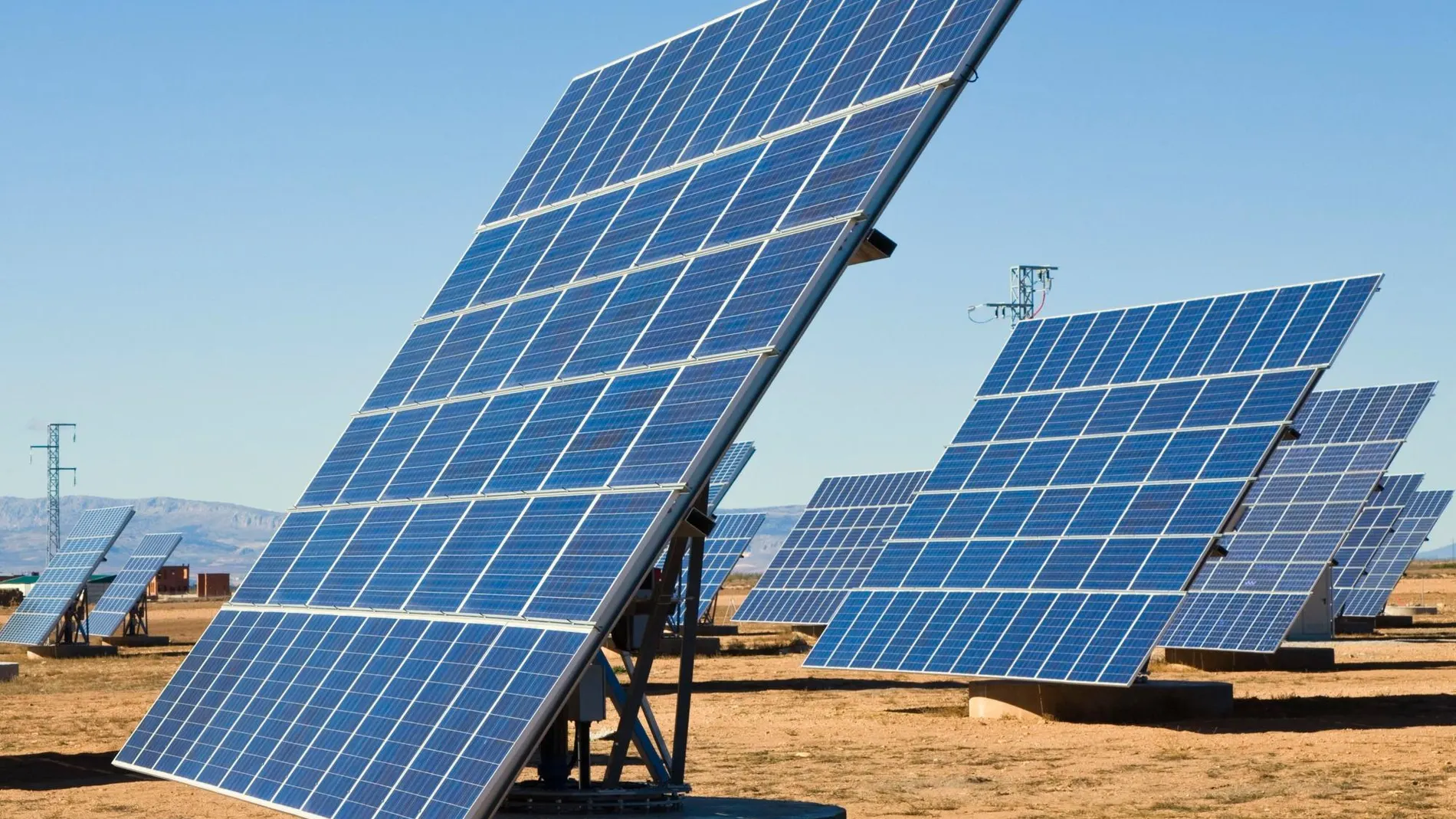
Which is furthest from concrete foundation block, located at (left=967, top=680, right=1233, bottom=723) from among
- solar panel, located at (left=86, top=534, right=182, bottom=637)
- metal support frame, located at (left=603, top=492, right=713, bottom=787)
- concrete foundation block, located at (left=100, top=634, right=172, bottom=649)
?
concrete foundation block, located at (left=100, top=634, right=172, bottom=649)

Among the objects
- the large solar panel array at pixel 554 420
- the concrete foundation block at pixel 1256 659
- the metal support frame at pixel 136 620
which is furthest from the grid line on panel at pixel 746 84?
the metal support frame at pixel 136 620

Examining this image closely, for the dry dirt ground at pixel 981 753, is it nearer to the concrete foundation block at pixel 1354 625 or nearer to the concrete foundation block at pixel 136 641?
the concrete foundation block at pixel 136 641

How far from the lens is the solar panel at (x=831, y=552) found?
51.5m

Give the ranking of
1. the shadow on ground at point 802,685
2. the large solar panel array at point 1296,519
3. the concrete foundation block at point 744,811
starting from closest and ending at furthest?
1. the concrete foundation block at point 744,811
2. the shadow on ground at point 802,685
3. the large solar panel array at point 1296,519

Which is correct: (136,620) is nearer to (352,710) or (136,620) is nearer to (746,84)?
(746,84)

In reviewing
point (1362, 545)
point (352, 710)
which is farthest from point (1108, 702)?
point (1362, 545)

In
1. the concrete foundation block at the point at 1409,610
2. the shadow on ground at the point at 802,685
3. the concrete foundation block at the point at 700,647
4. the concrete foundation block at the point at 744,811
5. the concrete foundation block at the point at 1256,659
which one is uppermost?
the concrete foundation block at the point at 1409,610

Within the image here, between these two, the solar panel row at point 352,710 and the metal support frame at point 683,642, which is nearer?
the solar panel row at point 352,710

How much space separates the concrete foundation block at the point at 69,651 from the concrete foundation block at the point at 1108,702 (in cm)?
3105

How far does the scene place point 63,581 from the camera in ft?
172

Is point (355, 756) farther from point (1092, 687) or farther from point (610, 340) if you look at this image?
point (1092, 687)

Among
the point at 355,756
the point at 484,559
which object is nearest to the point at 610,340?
the point at 484,559

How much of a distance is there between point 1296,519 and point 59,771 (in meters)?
29.4

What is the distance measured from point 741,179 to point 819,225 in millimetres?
1911
